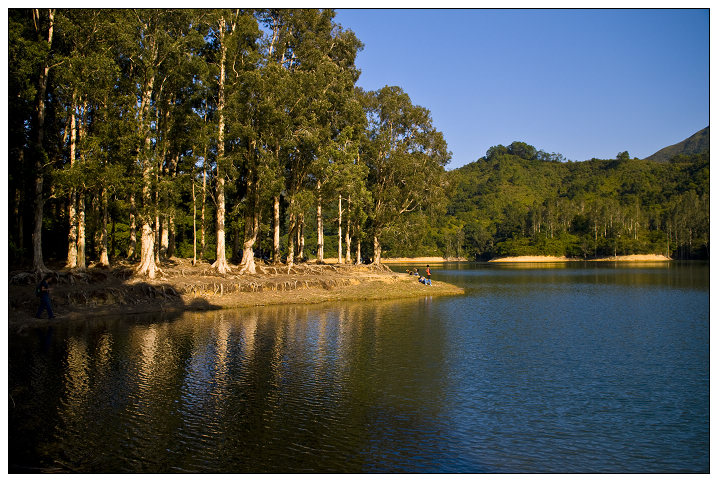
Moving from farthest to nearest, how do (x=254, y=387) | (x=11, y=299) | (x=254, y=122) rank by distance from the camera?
(x=254, y=122) → (x=11, y=299) → (x=254, y=387)

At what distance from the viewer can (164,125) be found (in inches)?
1617

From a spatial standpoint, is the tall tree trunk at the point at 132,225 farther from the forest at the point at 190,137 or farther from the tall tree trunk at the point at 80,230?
the tall tree trunk at the point at 80,230

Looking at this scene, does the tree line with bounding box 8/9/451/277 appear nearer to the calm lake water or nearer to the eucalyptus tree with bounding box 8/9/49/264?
the eucalyptus tree with bounding box 8/9/49/264

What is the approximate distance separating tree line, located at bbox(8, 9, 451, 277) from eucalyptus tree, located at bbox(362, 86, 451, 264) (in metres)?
7.37

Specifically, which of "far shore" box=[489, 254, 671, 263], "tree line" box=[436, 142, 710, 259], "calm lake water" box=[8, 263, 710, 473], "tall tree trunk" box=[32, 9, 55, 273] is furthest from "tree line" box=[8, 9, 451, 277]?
"far shore" box=[489, 254, 671, 263]

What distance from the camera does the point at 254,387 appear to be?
55.9 feet

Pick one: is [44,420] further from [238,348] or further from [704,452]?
[704,452]

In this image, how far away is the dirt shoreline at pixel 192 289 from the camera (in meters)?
30.6

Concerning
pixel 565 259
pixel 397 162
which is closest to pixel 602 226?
pixel 565 259

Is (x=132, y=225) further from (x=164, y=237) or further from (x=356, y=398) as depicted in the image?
(x=356, y=398)

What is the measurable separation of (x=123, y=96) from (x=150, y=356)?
2141 centimetres

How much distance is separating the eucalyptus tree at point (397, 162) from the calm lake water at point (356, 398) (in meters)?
37.2

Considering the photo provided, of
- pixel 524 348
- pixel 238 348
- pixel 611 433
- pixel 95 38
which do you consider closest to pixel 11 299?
pixel 238 348

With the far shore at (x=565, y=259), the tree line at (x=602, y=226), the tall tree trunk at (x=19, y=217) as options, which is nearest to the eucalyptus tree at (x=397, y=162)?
the tall tree trunk at (x=19, y=217)
